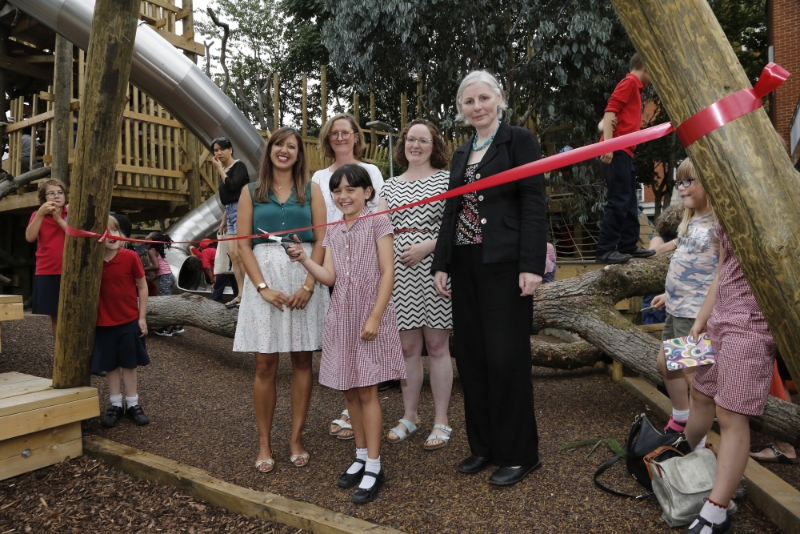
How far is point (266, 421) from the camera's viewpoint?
317 cm

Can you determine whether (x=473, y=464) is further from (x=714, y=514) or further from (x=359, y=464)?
(x=714, y=514)

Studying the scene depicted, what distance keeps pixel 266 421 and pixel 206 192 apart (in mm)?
9602

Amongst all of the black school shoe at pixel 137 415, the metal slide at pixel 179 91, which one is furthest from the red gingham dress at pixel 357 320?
the metal slide at pixel 179 91

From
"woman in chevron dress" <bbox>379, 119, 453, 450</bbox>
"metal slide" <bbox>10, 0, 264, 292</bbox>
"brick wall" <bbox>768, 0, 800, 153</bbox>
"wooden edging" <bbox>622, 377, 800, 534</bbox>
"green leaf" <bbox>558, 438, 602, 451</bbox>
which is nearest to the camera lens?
"wooden edging" <bbox>622, 377, 800, 534</bbox>

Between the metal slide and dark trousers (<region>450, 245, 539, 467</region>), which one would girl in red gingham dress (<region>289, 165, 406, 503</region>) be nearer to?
dark trousers (<region>450, 245, 539, 467</region>)

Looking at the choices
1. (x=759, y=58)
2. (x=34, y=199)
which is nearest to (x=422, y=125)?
(x=34, y=199)

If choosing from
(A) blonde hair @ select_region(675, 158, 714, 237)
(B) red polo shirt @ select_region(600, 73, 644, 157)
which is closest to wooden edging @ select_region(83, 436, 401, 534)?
(A) blonde hair @ select_region(675, 158, 714, 237)

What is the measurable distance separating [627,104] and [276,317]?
120 inches

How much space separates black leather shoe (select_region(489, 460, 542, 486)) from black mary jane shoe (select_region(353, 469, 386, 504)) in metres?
0.53

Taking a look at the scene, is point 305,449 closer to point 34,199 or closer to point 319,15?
point 34,199

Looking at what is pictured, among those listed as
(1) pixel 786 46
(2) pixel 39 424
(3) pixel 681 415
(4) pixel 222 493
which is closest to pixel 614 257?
(3) pixel 681 415

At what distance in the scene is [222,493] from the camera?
9.41ft

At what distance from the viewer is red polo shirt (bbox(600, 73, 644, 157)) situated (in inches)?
174

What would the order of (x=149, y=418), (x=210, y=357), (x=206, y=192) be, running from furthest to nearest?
(x=206, y=192) → (x=210, y=357) → (x=149, y=418)
